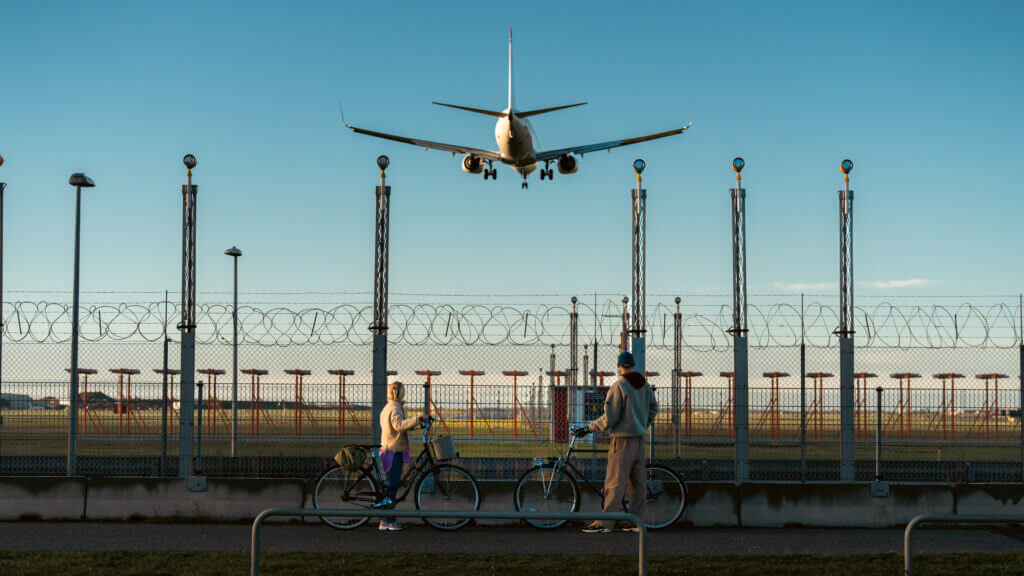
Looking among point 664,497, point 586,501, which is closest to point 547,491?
point 586,501

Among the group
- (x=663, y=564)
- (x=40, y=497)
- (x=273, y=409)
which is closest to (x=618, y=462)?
(x=663, y=564)

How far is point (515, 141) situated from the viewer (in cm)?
3225

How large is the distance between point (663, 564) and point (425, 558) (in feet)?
7.11

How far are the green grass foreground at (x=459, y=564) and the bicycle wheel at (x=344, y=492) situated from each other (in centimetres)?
191

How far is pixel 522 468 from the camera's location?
14828 mm

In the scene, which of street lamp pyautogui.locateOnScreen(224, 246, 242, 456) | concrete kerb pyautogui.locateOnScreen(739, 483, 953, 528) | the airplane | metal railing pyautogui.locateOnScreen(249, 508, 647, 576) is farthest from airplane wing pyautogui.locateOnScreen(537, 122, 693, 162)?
metal railing pyautogui.locateOnScreen(249, 508, 647, 576)

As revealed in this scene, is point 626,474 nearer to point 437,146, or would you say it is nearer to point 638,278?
point 638,278

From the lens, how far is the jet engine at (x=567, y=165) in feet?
106

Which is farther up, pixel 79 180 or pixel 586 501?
pixel 79 180

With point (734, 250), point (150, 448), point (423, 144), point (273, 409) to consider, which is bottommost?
point (150, 448)

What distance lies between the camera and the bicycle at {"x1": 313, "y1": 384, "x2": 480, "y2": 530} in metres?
12.0

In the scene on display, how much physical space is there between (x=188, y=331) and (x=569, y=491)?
234 inches

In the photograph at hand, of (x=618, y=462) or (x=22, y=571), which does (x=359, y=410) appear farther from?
(x=22, y=571)

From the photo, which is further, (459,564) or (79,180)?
(79,180)
